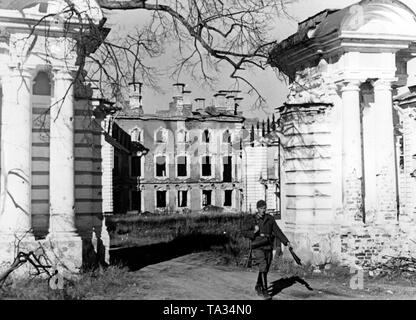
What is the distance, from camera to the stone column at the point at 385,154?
46.0 ft

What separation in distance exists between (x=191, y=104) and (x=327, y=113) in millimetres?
34073

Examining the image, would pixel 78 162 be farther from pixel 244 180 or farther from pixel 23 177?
pixel 244 180

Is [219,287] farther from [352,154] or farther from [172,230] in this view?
[172,230]

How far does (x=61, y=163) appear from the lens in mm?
11750

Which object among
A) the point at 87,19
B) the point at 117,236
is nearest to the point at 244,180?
the point at 117,236

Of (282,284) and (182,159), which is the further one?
(182,159)

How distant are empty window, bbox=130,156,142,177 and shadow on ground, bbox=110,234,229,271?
25663mm

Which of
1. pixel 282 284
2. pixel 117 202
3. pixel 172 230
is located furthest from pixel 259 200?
pixel 117 202

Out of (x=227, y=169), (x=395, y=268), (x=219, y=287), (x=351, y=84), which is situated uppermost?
(x=351, y=84)

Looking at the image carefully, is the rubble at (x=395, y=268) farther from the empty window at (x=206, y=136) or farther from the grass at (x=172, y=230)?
Result: the empty window at (x=206, y=136)

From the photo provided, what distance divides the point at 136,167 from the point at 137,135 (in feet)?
8.03

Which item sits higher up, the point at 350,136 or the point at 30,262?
the point at 350,136
